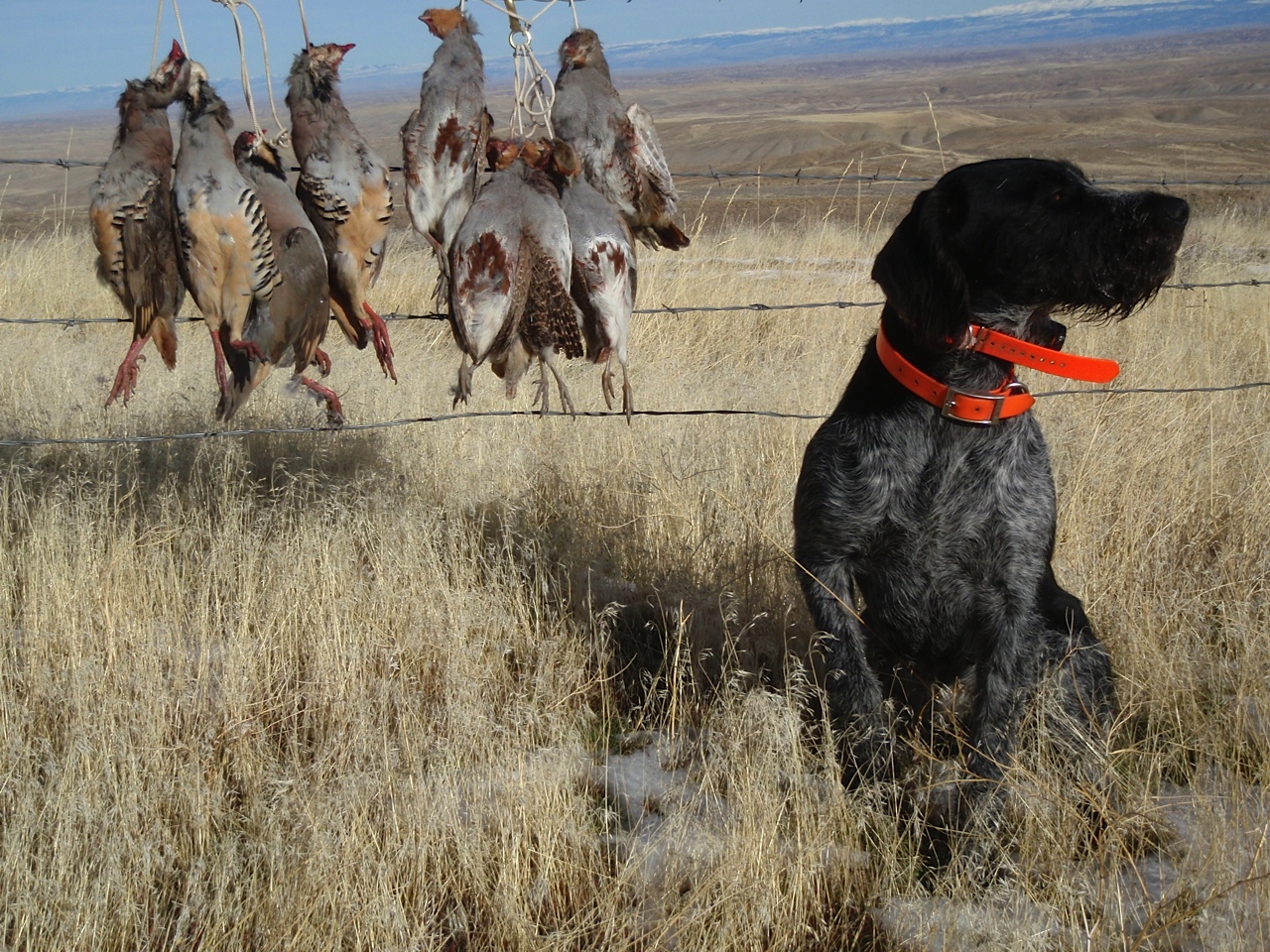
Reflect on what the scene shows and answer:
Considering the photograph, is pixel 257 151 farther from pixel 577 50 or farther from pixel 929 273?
pixel 929 273

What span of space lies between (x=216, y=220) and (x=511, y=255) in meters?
0.71

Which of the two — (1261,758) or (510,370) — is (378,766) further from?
(1261,758)

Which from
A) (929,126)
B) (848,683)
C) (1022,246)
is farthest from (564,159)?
(929,126)

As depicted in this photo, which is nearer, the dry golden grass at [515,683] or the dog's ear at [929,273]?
the dry golden grass at [515,683]

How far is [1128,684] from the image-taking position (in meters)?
3.25

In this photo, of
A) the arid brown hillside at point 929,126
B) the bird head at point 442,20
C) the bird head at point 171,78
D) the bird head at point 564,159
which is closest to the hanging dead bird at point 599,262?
the bird head at point 564,159

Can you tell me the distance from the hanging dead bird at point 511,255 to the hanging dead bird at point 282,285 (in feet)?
1.17

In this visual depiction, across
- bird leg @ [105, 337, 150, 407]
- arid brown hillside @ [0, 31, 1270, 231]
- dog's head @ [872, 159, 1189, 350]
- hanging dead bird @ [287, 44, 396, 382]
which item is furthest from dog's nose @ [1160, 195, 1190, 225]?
bird leg @ [105, 337, 150, 407]

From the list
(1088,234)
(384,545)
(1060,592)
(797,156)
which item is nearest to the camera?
(1088,234)

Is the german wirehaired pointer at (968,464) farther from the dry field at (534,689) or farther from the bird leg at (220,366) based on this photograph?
the bird leg at (220,366)

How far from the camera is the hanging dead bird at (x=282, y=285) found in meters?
2.71

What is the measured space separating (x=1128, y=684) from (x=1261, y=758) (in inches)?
17.4

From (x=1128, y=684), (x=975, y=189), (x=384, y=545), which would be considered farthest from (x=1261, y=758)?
(x=384, y=545)

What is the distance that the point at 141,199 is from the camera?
273 cm
